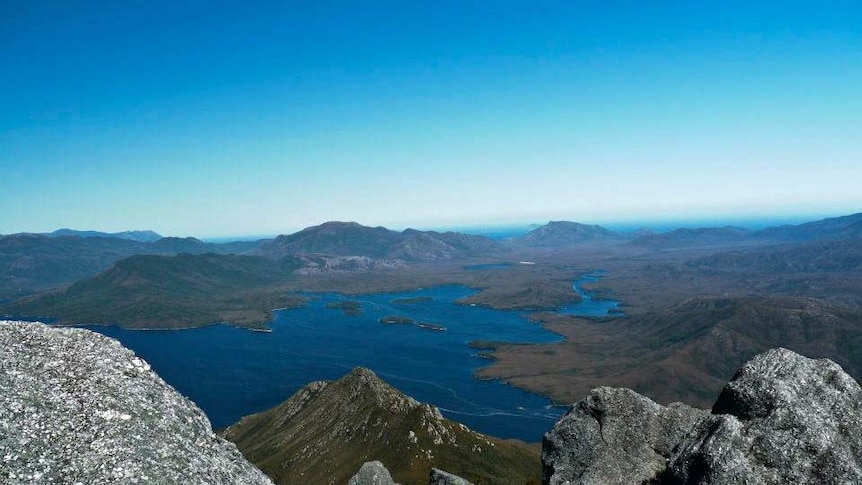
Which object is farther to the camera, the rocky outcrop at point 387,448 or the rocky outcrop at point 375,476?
the rocky outcrop at point 387,448

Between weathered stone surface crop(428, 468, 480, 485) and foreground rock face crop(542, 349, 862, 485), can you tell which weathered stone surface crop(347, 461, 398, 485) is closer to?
weathered stone surface crop(428, 468, 480, 485)

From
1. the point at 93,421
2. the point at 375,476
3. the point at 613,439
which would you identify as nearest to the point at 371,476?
the point at 375,476

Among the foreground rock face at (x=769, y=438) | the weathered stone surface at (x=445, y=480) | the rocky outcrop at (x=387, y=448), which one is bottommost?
the rocky outcrop at (x=387, y=448)

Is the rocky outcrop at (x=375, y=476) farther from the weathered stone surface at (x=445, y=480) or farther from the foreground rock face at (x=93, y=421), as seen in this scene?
the foreground rock face at (x=93, y=421)

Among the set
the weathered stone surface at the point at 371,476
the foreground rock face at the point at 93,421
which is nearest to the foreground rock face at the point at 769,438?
the weathered stone surface at the point at 371,476

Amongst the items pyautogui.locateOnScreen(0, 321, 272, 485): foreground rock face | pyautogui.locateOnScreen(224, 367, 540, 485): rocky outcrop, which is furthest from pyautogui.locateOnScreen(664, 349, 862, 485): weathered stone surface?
pyautogui.locateOnScreen(224, 367, 540, 485): rocky outcrop

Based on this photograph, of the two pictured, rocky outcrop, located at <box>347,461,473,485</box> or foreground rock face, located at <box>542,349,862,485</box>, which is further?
rocky outcrop, located at <box>347,461,473,485</box>

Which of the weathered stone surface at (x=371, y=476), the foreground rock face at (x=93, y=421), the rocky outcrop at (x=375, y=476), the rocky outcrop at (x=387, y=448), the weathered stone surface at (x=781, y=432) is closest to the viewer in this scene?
the foreground rock face at (x=93, y=421)
